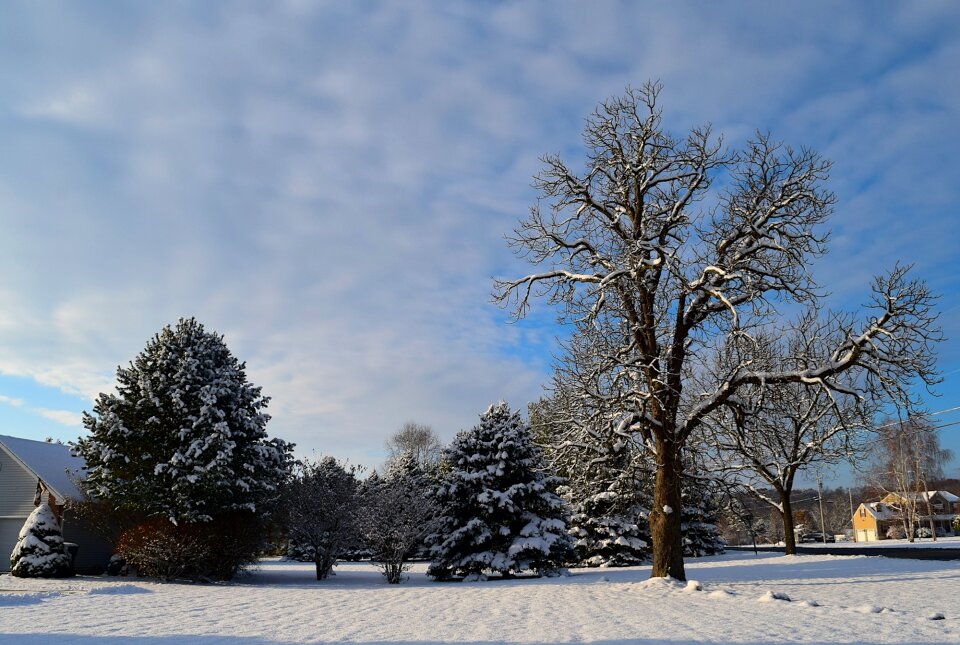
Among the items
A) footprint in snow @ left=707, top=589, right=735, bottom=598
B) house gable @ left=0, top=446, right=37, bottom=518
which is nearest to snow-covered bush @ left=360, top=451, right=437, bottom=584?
footprint in snow @ left=707, top=589, right=735, bottom=598

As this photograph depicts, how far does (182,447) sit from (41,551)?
676 cm

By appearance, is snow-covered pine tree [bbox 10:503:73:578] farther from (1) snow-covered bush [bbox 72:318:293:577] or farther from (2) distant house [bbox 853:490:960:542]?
(2) distant house [bbox 853:490:960:542]

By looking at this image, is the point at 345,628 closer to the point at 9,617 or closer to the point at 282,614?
the point at 282,614

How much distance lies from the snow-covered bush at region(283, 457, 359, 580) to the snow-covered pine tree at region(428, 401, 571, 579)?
140 inches

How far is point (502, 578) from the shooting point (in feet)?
80.5

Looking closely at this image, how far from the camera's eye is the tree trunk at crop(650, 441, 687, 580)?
16.1 meters

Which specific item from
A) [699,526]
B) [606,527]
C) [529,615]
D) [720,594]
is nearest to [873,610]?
[720,594]

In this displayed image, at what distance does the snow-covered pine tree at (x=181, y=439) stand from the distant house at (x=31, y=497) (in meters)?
5.45

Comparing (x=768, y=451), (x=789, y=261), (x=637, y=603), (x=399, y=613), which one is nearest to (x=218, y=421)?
(x=399, y=613)

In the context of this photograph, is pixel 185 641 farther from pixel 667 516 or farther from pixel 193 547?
pixel 193 547

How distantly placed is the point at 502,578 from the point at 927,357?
53.3ft

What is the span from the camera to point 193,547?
68.5 ft

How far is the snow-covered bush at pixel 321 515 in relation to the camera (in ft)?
82.1

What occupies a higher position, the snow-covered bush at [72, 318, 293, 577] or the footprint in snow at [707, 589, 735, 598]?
the snow-covered bush at [72, 318, 293, 577]
